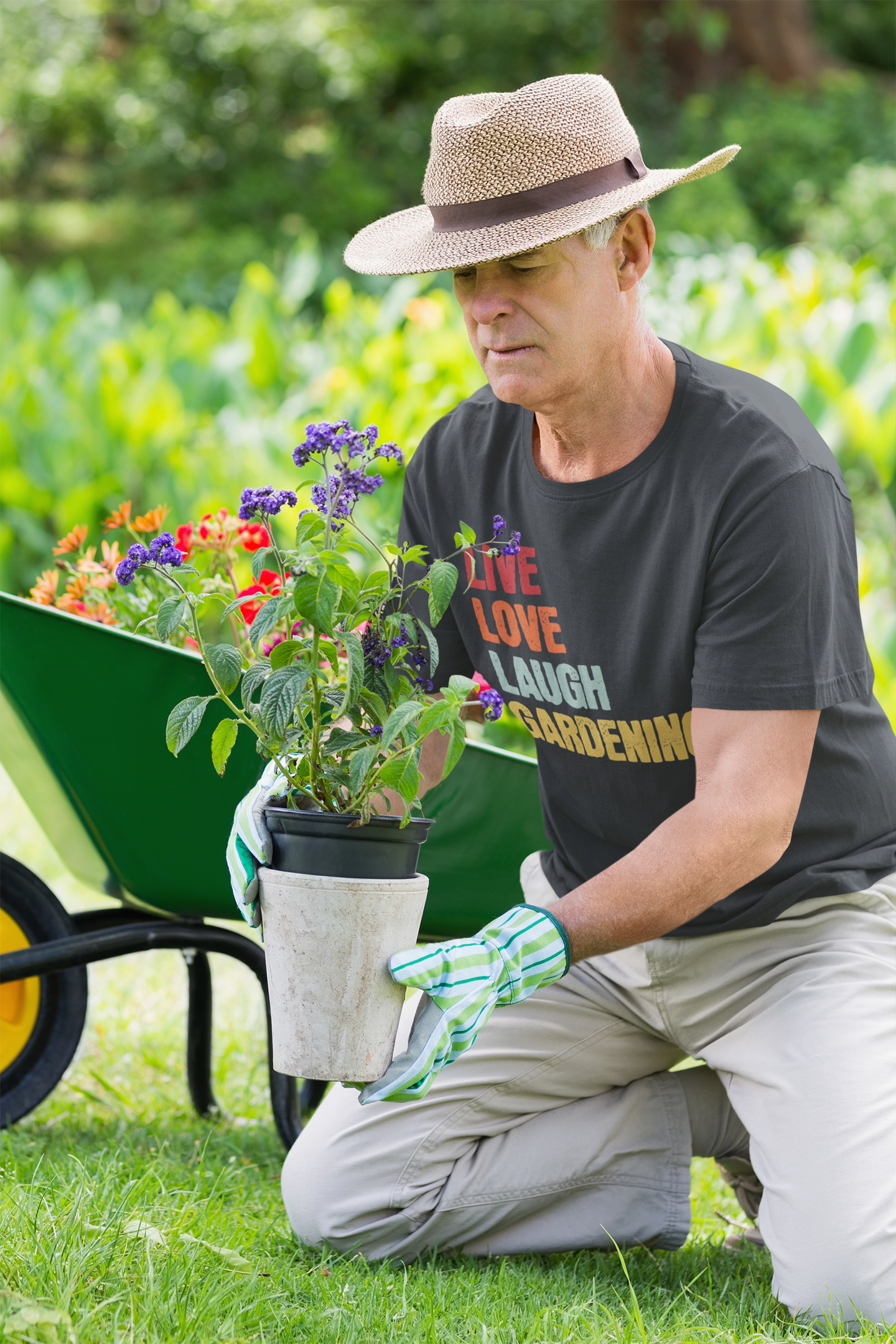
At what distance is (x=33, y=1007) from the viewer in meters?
2.17

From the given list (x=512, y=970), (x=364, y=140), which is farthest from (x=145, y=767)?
(x=364, y=140)

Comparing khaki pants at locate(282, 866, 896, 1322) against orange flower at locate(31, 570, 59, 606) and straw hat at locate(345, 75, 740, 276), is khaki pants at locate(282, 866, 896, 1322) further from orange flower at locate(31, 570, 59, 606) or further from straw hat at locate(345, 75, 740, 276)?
straw hat at locate(345, 75, 740, 276)

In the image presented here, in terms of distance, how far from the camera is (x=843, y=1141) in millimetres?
1789

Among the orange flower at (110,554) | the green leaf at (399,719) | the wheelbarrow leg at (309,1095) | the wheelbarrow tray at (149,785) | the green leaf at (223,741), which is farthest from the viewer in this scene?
the wheelbarrow leg at (309,1095)

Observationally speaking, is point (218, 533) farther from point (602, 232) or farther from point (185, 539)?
point (602, 232)

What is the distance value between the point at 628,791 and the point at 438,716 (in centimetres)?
59

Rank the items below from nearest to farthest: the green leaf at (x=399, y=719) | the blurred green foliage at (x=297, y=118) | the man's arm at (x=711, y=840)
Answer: the green leaf at (x=399, y=719) < the man's arm at (x=711, y=840) < the blurred green foliage at (x=297, y=118)

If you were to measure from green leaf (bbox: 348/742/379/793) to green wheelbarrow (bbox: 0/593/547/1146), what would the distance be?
1.49 feet

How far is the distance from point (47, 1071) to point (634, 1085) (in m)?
0.88

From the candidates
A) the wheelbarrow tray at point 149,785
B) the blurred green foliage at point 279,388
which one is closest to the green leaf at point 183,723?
the wheelbarrow tray at point 149,785

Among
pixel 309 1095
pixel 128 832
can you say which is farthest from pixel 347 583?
pixel 309 1095

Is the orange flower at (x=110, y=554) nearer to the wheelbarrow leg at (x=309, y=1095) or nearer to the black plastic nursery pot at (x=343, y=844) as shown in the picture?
the black plastic nursery pot at (x=343, y=844)

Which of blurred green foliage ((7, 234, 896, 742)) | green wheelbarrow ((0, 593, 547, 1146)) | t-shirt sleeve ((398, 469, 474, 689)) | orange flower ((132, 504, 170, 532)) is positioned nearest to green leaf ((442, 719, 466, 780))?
green wheelbarrow ((0, 593, 547, 1146))

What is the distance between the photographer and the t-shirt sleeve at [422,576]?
2.13m
